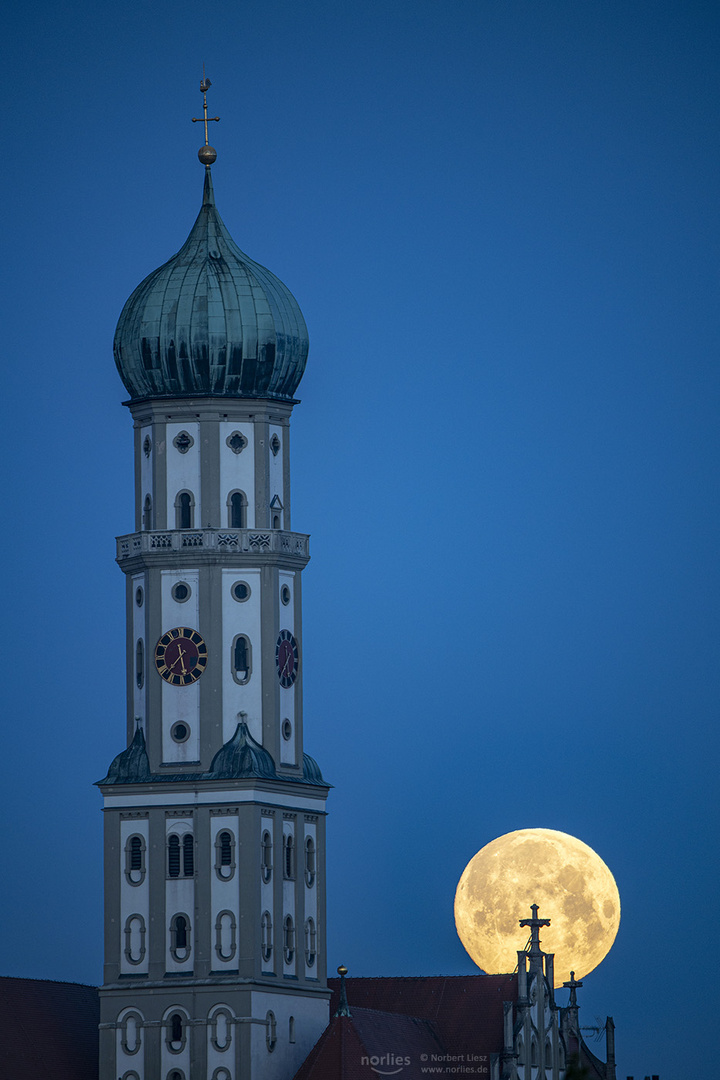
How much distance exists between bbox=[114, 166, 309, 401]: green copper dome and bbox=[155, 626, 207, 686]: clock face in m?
8.32

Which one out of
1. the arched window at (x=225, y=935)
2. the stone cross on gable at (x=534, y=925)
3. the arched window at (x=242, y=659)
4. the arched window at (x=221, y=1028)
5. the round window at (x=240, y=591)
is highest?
the round window at (x=240, y=591)

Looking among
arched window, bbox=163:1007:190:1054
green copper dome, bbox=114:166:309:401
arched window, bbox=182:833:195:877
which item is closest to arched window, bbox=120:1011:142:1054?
arched window, bbox=163:1007:190:1054

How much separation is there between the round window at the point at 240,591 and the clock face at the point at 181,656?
186 cm

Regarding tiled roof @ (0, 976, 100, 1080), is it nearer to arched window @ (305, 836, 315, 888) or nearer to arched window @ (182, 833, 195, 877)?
arched window @ (182, 833, 195, 877)

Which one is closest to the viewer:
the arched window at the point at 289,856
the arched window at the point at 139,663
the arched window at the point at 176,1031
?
the arched window at the point at 176,1031

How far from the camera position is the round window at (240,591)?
333 ft

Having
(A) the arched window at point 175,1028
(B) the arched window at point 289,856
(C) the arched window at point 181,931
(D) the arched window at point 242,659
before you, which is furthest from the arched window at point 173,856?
(D) the arched window at point 242,659

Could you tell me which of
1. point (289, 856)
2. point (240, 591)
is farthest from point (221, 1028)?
point (240, 591)

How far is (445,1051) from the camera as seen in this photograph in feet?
338

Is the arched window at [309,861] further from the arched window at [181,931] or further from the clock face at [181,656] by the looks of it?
the clock face at [181,656]

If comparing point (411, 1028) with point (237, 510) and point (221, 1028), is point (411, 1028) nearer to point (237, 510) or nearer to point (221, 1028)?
point (221, 1028)

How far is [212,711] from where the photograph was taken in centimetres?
10075

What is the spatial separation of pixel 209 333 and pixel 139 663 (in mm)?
11576

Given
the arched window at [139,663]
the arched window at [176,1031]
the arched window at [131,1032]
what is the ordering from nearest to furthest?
the arched window at [176,1031]
the arched window at [131,1032]
the arched window at [139,663]
